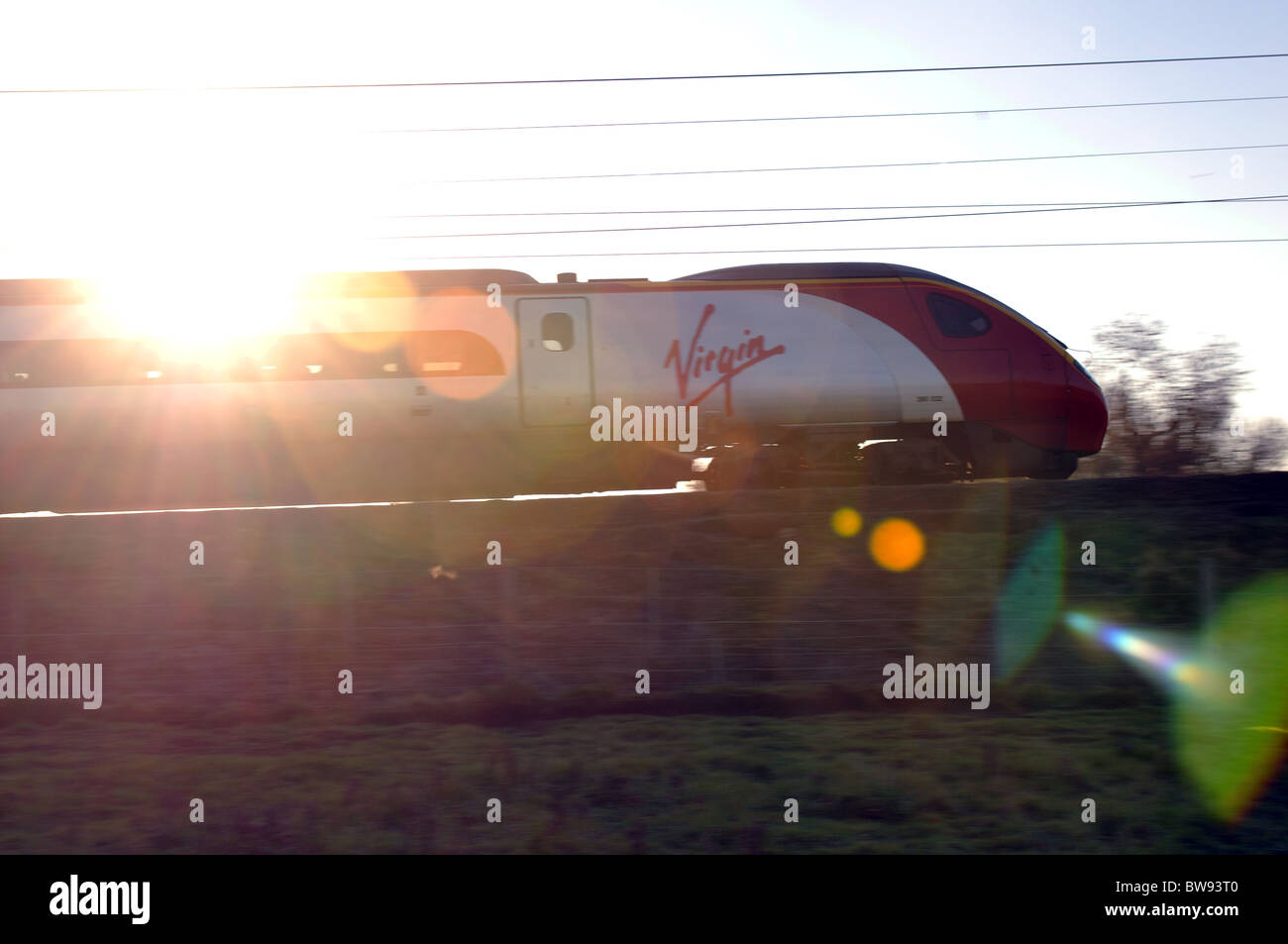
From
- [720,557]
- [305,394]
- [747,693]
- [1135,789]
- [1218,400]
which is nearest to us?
[1135,789]

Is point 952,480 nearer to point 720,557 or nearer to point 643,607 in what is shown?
point 720,557

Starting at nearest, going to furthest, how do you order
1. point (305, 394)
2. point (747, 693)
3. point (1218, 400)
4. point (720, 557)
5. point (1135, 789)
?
1. point (1135, 789)
2. point (747, 693)
3. point (720, 557)
4. point (305, 394)
5. point (1218, 400)

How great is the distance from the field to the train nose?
3575 mm

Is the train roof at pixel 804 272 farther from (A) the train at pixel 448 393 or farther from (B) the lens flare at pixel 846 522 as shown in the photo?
(B) the lens flare at pixel 846 522

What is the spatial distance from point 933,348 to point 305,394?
7.79 metres

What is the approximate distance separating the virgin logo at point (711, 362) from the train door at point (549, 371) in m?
1.05

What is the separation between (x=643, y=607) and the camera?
8.85m

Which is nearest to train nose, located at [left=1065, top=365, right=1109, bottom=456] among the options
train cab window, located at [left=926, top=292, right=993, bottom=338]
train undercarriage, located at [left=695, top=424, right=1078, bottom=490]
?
train undercarriage, located at [left=695, top=424, right=1078, bottom=490]

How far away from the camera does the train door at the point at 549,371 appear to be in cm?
1372

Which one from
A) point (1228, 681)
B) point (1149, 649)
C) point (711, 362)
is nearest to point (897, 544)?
point (1149, 649)

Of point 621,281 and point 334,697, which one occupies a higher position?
point 621,281

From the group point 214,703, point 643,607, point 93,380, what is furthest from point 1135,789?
point 93,380

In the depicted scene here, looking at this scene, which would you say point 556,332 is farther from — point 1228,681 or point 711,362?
point 1228,681

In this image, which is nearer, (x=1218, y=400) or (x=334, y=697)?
(x=334, y=697)
